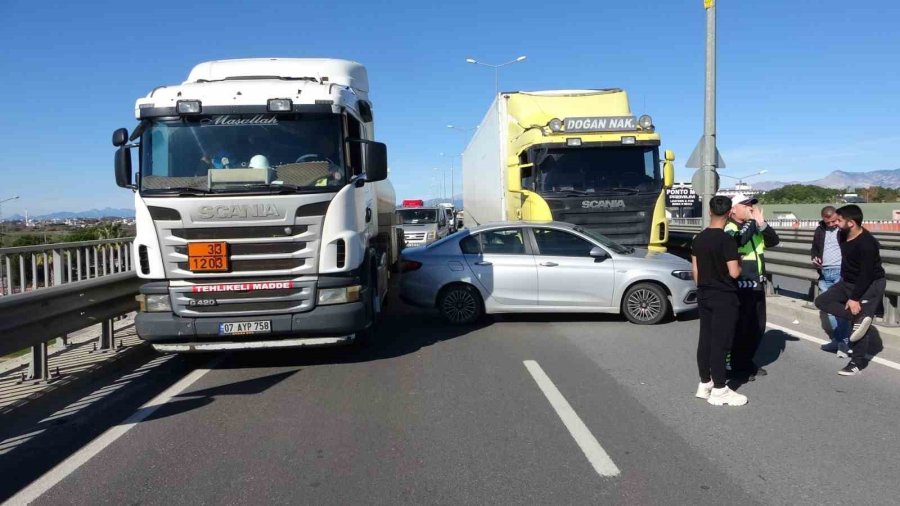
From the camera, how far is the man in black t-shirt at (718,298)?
6.01 meters

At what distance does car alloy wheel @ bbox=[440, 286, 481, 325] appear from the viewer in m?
10.3

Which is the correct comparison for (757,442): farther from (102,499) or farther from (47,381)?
(47,381)

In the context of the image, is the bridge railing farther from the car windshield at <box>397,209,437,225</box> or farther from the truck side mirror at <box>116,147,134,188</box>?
the car windshield at <box>397,209,437,225</box>

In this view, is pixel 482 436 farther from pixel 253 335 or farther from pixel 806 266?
pixel 806 266

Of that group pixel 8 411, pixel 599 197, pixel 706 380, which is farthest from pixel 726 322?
pixel 599 197

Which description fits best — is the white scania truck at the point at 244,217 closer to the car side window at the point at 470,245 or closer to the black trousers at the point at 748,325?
the car side window at the point at 470,245

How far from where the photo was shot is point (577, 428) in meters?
5.47

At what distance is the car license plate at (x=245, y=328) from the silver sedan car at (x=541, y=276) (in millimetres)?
3483

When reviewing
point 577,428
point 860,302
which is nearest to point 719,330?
point 577,428

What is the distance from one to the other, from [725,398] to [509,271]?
14.7ft

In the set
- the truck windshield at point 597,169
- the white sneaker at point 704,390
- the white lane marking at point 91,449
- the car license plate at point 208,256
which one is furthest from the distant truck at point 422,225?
the white sneaker at point 704,390

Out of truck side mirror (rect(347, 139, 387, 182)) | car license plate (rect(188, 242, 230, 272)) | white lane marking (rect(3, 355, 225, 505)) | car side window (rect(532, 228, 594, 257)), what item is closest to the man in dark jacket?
car side window (rect(532, 228, 594, 257))

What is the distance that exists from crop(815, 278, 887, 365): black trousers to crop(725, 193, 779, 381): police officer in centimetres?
98

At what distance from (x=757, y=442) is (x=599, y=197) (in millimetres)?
8054
